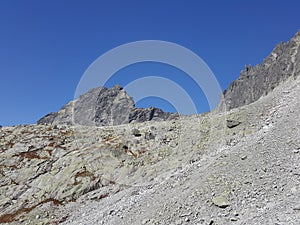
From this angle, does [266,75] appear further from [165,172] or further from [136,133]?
[165,172]

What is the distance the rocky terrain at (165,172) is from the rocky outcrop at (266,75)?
32.7m

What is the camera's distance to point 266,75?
103m

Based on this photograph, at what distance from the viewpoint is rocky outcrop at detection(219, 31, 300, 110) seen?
79881 mm

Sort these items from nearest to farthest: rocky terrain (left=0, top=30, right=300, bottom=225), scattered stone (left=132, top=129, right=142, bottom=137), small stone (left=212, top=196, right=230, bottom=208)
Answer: small stone (left=212, top=196, right=230, bottom=208) → rocky terrain (left=0, top=30, right=300, bottom=225) → scattered stone (left=132, top=129, right=142, bottom=137)

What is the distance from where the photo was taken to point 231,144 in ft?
103

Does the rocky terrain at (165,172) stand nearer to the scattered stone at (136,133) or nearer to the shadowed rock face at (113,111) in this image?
the scattered stone at (136,133)

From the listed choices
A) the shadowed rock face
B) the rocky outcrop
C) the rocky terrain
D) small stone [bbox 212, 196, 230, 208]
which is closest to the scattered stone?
the rocky terrain

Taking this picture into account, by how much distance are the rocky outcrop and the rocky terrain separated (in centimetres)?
3265

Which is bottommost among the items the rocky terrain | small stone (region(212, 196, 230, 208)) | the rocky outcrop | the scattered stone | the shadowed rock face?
small stone (region(212, 196, 230, 208))

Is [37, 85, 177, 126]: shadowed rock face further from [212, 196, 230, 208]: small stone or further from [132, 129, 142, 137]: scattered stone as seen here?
[212, 196, 230, 208]: small stone

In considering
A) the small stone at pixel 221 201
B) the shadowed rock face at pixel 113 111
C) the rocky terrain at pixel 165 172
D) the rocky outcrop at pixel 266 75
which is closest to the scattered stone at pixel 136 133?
the rocky terrain at pixel 165 172

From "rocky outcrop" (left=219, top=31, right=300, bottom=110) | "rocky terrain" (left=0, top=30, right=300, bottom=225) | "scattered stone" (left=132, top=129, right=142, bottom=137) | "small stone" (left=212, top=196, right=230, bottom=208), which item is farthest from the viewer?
"rocky outcrop" (left=219, top=31, right=300, bottom=110)

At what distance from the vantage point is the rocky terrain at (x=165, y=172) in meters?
21.3

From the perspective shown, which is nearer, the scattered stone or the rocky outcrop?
the scattered stone
